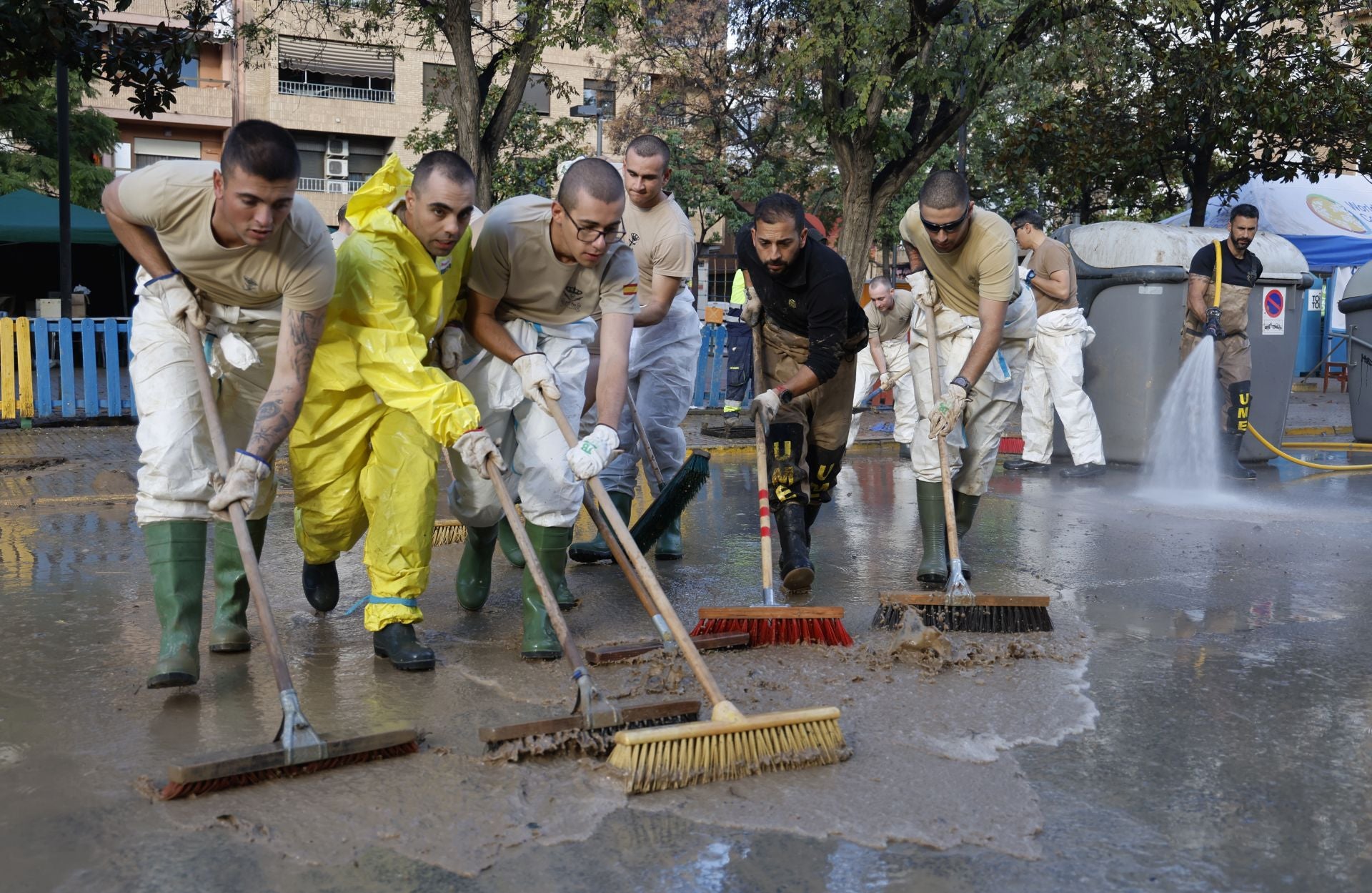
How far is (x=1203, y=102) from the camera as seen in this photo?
43.6 feet

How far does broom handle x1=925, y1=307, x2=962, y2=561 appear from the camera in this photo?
514 cm

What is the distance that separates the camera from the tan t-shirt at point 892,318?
396 inches

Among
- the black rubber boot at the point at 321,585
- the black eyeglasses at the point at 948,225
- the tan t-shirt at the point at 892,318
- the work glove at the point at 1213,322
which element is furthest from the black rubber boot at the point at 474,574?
the work glove at the point at 1213,322

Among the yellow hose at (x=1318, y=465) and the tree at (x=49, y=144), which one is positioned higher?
the tree at (x=49, y=144)

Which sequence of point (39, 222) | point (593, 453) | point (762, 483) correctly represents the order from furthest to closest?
point (39, 222), point (762, 483), point (593, 453)

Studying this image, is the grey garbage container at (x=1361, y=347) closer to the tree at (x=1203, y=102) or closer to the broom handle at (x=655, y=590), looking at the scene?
the tree at (x=1203, y=102)

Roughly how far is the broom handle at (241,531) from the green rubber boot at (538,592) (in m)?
0.80

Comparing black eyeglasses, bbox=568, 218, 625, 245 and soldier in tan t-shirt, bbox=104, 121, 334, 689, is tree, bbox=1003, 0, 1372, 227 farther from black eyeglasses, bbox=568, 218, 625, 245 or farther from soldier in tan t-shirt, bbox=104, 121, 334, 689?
soldier in tan t-shirt, bbox=104, 121, 334, 689

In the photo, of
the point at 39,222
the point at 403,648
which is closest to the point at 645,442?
the point at 403,648

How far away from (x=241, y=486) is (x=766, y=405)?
2.16 metres

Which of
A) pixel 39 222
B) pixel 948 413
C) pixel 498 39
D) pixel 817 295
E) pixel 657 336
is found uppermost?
pixel 498 39

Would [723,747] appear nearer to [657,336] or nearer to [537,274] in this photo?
[537,274]

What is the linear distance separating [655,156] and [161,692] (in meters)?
3.11

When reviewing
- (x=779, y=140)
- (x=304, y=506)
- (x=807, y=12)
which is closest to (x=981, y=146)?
(x=779, y=140)
